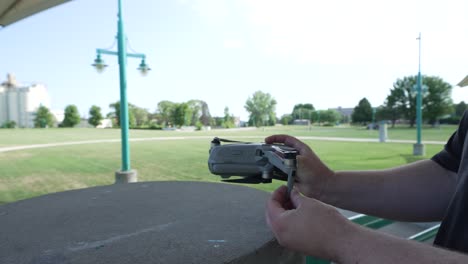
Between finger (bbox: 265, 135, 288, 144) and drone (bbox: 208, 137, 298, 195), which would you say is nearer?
drone (bbox: 208, 137, 298, 195)

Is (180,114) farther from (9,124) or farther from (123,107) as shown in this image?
(123,107)

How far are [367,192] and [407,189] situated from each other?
4.2 inches

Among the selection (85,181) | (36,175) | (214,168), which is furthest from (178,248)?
(36,175)

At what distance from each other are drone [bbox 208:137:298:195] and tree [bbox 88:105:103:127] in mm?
34565

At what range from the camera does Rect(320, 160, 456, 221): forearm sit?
2.76 ft

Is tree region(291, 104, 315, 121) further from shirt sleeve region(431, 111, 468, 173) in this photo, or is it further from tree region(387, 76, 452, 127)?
shirt sleeve region(431, 111, 468, 173)

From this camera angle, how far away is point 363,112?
1720 inches

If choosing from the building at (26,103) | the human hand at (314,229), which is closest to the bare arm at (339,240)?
the human hand at (314,229)

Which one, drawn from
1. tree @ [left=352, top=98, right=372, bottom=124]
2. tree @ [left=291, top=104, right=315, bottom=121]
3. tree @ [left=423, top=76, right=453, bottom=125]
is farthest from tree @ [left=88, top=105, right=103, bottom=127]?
tree @ [left=423, top=76, right=453, bottom=125]

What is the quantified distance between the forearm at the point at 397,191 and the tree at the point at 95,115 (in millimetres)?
34655

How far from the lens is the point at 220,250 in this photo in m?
0.75

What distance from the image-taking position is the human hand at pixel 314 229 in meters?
0.46

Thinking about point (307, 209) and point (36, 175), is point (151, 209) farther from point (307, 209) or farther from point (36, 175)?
point (36, 175)

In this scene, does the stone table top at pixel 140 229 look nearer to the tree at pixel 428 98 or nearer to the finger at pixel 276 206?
the finger at pixel 276 206
